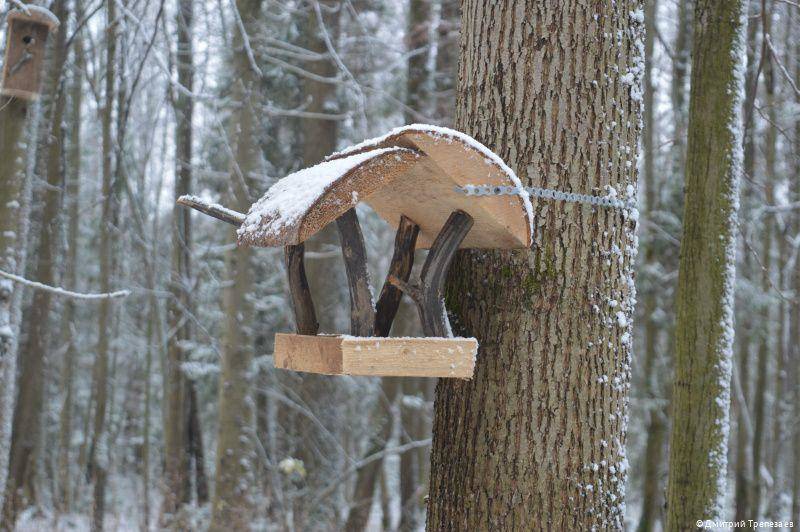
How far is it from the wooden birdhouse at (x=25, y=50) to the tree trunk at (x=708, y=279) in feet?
10.9

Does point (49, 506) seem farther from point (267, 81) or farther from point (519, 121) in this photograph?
point (519, 121)

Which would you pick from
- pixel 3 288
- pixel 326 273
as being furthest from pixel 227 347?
pixel 3 288

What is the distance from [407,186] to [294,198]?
0.34 metres

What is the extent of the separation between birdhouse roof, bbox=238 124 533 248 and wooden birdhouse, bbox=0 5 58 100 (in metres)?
2.18

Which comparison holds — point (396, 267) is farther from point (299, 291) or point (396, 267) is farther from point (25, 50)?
point (25, 50)

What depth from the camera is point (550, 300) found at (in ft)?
6.88

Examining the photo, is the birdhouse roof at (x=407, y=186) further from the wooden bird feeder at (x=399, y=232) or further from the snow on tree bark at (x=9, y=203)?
the snow on tree bark at (x=9, y=203)

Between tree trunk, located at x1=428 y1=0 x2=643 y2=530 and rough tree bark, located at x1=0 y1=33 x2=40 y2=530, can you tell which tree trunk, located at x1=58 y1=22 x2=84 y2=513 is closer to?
rough tree bark, located at x1=0 y1=33 x2=40 y2=530

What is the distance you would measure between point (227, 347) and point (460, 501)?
5275mm

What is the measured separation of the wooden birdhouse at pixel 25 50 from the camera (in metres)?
3.54

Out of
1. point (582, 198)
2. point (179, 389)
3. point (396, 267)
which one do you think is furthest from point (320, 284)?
point (582, 198)

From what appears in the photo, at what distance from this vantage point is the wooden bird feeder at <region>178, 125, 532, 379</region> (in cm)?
188

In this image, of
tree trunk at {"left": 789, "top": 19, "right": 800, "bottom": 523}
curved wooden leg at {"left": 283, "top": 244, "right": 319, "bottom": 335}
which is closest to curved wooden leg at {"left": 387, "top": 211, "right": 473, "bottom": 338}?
curved wooden leg at {"left": 283, "top": 244, "right": 319, "bottom": 335}

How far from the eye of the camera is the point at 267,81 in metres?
10.6
